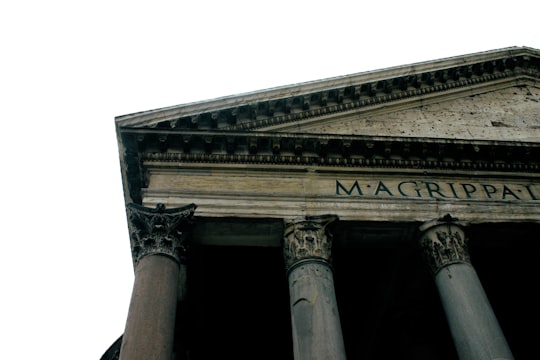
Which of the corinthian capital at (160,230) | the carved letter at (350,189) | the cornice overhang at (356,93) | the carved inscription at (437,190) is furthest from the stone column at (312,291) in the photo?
the cornice overhang at (356,93)

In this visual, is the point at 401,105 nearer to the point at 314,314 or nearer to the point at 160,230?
the point at 314,314

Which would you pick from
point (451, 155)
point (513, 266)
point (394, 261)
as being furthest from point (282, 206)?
point (513, 266)

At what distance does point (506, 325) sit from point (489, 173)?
205 inches

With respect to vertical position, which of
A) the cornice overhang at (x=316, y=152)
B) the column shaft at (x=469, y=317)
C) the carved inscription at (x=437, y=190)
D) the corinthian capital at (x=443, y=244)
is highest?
the cornice overhang at (x=316, y=152)

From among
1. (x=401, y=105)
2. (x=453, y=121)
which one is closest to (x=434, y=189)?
(x=453, y=121)

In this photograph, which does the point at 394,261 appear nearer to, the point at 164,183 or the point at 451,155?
the point at 451,155

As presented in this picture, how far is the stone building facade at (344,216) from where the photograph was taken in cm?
938

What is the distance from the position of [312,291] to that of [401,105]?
6108mm

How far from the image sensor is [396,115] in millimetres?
13203

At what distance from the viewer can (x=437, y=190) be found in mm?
11266

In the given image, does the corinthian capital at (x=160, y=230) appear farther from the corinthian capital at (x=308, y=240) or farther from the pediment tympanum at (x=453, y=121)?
the pediment tympanum at (x=453, y=121)

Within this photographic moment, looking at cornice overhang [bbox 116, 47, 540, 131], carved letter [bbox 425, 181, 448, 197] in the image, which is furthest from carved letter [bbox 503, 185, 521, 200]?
cornice overhang [bbox 116, 47, 540, 131]

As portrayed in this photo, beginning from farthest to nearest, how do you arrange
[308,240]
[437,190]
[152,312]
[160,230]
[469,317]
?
[437,190], [308,240], [160,230], [469,317], [152,312]

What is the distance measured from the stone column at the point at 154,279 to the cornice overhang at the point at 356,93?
2133 millimetres
